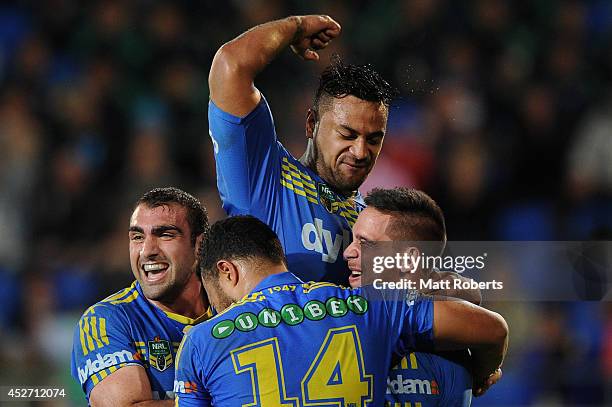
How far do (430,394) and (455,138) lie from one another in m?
3.72

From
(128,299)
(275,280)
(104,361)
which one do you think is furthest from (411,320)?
(128,299)

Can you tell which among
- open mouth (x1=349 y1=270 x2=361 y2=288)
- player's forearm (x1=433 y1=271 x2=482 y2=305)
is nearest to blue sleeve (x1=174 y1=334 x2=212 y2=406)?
open mouth (x1=349 y1=270 x2=361 y2=288)

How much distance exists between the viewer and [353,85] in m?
3.51

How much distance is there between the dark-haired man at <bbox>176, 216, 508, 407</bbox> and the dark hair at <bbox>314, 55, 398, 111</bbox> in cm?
83

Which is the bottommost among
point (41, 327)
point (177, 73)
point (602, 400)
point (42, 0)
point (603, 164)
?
point (602, 400)

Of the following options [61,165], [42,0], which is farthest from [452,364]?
[42,0]

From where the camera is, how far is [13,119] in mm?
6602

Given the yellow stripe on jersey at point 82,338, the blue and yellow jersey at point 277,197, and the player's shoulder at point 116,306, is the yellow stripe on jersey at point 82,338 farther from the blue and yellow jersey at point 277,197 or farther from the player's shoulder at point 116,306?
the blue and yellow jersey at point 277,197

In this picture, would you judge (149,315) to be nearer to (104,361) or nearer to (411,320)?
(104,361)

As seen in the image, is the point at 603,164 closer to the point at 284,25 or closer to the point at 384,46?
the point at 384,46

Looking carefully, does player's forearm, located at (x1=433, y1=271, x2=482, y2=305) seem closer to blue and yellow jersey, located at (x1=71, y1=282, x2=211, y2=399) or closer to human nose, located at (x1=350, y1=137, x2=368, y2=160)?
human nose, located at (x1=350, y1=137, x2=368, y2=160)

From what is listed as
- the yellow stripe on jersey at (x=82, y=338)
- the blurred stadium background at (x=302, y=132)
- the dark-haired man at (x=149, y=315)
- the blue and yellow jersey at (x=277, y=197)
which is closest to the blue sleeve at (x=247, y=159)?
the blue and yellow jersey at (x=277, y=197)

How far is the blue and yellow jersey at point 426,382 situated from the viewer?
2.91 meters

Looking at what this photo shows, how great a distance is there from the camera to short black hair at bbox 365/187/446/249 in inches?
119
